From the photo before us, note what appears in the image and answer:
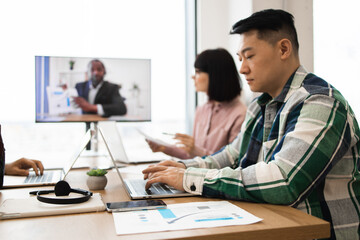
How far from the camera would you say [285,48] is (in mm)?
1393

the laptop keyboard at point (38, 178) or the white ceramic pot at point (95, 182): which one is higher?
the white ceramic pot at point (95, 182)

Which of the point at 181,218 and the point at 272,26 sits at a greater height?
the point at 272,26

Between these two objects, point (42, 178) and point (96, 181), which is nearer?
point (96, 181)

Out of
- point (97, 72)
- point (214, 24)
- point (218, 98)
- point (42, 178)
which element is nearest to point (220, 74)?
point (218, 98)

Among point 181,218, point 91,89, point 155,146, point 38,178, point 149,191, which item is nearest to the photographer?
point 181,218

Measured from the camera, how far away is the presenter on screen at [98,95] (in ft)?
7.70

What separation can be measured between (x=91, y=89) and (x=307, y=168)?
1644 mm

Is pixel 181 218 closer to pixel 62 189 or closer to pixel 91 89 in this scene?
pixel 62 189

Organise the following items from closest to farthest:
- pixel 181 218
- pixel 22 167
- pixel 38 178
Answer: pixel 181 218 < pixel 38 178 < pixel 22 167

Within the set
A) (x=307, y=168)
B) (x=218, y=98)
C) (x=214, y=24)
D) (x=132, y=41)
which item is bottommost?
(x=307, y=168)

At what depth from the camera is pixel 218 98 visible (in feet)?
8.01

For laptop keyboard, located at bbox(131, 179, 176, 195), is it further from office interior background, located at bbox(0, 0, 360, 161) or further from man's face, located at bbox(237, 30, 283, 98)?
office interior background, located at bbox(0, 0, 360, 161)

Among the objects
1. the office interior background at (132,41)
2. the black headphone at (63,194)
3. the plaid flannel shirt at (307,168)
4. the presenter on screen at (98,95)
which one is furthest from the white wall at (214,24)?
the black headphone at (63,194)

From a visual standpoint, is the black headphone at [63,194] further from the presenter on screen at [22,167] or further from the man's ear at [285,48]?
the man's ear at [285,48]
